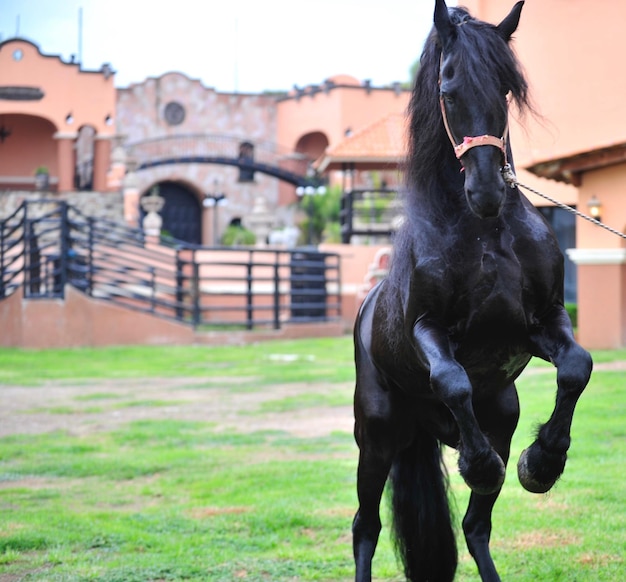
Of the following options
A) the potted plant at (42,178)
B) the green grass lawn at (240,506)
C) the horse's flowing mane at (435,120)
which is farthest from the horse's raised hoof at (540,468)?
the potted plant at (42,178)

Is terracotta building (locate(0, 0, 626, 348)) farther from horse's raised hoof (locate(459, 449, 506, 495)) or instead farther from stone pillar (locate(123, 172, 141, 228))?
horse's raised hoof (locate(459, 449, 506, 495))

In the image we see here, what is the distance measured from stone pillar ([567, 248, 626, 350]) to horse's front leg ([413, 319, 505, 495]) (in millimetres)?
13393

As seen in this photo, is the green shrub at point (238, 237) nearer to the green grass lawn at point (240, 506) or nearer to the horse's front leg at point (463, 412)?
the green grass lawn at point (240, 506)

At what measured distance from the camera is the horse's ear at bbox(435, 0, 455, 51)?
14.0 feet

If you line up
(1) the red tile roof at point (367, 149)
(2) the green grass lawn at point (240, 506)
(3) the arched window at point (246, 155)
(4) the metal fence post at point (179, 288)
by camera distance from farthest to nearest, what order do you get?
1. (3) the arched window at point (246, 155)
2. (1) the red tile roof at point (367, 149)
3. (4) the metal fence post at point (179, 288)
4. (2) the green grass lawn at point (240, 506)

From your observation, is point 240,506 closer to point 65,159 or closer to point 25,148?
point 65,159

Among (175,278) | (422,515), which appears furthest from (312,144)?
(422,515)

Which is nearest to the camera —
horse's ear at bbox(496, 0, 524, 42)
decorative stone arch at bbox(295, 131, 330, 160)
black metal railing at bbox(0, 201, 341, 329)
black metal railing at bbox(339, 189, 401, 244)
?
horse's ear at bbox(496, 0, 524, 42)

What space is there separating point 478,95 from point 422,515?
2162mm

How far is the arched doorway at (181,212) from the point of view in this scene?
50344 mm

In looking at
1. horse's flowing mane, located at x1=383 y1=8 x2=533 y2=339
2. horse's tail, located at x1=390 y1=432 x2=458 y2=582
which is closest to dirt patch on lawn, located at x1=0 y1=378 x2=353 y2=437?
horse's tail, located at x1=390 y1=432 x2=458 y2=582

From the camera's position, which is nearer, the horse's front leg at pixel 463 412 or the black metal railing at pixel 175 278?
the horse's front leg at pixel 463 412

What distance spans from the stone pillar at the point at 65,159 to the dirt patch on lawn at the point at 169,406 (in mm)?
29328

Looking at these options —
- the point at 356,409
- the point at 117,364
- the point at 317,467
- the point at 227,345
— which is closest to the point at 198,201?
the point at 227,345
